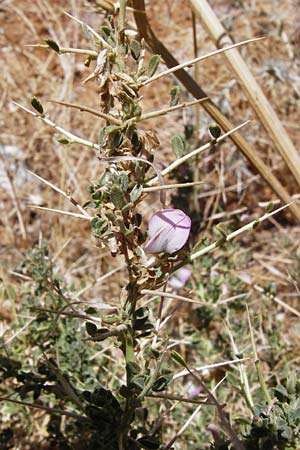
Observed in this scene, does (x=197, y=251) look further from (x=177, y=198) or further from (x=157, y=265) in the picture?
(x=177, y=198)

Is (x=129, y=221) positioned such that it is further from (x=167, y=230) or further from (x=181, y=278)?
(x=181, y=278)

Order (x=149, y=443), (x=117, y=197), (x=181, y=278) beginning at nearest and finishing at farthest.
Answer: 1. (x=117, y=197)
2. (x=149, y=443)
3. (x=181, y=278)

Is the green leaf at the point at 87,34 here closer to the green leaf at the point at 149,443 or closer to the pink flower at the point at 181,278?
the green leaf at the point at 149,443

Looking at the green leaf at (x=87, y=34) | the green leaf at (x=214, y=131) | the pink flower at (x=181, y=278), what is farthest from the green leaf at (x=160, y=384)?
the pink flower at (x=181, y=278)

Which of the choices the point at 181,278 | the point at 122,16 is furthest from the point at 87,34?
the point at 181,278

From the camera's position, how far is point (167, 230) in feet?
2.51

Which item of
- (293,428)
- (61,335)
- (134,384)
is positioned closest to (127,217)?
(134,384)

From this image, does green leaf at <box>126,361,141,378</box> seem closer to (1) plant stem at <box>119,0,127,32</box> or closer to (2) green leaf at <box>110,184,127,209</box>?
(2) green leaf at <box>110,184,127,209</box>

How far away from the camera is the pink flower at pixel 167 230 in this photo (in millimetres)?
764

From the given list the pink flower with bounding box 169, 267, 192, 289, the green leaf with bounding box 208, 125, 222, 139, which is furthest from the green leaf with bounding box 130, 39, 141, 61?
the pink flower with bounding box 169, 267, 192, 289

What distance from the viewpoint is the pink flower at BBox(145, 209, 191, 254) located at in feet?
2.51

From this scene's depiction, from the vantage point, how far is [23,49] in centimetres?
315

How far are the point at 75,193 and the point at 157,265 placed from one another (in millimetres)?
1618

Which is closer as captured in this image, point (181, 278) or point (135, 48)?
point (135, 48)
